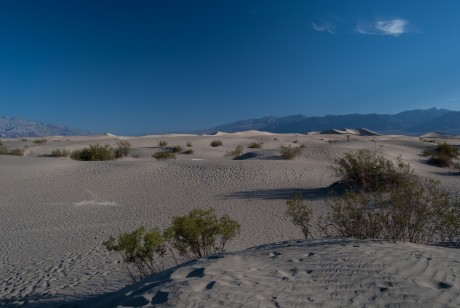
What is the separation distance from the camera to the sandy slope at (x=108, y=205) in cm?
664

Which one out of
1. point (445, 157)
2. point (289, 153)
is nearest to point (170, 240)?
point (289, 153)

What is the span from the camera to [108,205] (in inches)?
524

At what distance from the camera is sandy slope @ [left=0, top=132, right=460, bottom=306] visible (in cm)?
664

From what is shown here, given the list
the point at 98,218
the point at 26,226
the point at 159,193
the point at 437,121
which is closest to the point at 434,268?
the point at 98,218

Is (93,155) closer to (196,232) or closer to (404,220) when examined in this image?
(196,232)

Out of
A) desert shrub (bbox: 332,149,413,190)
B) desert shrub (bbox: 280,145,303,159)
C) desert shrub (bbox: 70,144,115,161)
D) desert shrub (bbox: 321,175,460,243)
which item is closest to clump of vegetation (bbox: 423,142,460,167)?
desert shrub (bbox: 280,145,303,159)

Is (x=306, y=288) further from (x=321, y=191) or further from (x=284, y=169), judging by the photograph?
(x=284, y=169)

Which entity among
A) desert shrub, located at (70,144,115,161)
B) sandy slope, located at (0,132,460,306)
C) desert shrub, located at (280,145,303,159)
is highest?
desert shrub, located at (70,144,115,161)

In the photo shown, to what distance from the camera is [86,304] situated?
506 cm

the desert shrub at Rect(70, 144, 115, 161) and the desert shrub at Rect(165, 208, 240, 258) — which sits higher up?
the desert shrub at Rect(70, 144, 115, 161)

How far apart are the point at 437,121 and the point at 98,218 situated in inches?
7209

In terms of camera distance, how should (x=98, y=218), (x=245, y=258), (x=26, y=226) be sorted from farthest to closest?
(x=98, y=218) → (x=26, y=226) → (x=245, y=258)

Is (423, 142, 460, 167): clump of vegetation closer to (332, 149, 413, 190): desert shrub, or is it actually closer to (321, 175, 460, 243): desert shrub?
(332, 149, 413, 190): desert shrub

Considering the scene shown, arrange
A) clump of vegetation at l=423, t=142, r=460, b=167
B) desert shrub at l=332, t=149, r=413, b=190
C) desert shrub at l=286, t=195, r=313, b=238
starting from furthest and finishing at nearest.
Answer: clump of vegetation at l=423, t=142, r=460, b=167
desert shrub at l=332, t=149, r=413, b=190
desert shrub at l=286, t=195, r=313, b=238
